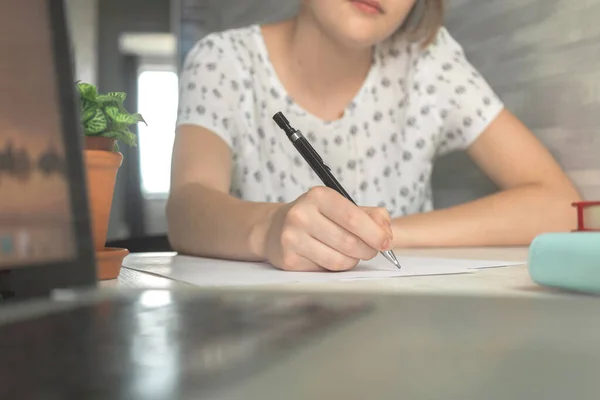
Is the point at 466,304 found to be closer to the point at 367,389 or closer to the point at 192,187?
the point at 367,389

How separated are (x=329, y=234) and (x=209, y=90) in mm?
429

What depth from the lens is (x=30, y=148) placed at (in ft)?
0.58

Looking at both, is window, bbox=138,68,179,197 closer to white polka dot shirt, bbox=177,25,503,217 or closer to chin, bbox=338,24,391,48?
white polka dot shirt, bbox=177,25,503,217

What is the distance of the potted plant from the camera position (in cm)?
32

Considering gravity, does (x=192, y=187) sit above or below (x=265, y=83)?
below

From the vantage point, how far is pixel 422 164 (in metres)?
0.88

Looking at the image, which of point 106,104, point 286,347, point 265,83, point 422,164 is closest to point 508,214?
point 422,164

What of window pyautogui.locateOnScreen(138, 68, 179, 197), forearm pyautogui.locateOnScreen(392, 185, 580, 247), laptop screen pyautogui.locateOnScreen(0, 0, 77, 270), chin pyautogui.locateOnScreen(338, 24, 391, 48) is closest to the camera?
laptop screen pyautogui.locateOnScreen(0, 0, 77, 270)

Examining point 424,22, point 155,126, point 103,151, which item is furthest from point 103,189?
point 155,126

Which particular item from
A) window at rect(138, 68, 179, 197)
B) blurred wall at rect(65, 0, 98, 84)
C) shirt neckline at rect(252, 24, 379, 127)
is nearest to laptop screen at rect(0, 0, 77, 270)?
shirt neckline at rect(252, 24, 379, 127)

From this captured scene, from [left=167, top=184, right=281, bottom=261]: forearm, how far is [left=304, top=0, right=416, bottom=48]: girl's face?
263 millimetres

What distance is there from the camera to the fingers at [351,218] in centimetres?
36

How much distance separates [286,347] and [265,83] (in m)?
0.72

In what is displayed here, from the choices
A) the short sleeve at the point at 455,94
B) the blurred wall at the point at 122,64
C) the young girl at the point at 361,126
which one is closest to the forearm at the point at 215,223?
the young girl at the point at 361,126
